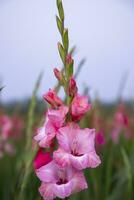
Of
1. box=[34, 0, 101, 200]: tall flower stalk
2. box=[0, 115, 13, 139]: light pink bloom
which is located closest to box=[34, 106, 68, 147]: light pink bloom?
box=[34, 0, 101, 200]: tall flower stalk

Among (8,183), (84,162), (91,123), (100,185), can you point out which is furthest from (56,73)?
(91,123)

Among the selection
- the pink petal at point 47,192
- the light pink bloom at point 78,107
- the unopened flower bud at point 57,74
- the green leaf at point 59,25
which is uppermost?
the green leaf at point 59,25

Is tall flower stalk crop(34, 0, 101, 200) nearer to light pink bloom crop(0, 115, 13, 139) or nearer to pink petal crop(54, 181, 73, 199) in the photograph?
pink petal crop(54, 181, 73, 199)

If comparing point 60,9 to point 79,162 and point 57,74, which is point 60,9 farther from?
point 79,162

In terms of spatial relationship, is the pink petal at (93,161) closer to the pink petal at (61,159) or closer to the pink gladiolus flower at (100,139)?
the pink petal at (61,159)

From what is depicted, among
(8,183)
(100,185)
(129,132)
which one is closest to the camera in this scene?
(100,185)

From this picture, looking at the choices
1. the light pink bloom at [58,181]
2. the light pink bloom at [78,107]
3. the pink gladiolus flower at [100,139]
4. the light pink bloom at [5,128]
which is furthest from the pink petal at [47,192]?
Answer: the light pink bloom at [5,128]

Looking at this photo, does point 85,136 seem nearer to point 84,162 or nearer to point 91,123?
point 84,162
